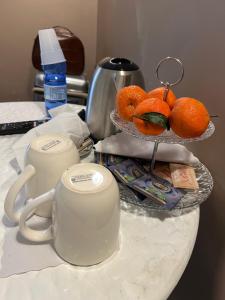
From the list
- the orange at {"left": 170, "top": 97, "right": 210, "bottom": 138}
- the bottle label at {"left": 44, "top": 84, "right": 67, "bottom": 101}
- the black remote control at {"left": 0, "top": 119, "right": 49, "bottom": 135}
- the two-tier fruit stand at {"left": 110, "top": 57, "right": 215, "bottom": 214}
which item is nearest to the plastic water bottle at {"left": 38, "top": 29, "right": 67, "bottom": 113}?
the bottle label at {"left": 44, "top": 84, "right": 67, "bottom": 101}

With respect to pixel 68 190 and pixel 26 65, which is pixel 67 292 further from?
pixel 26 65

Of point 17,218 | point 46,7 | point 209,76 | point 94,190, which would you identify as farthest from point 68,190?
point 46,7

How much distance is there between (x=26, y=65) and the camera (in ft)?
6.44

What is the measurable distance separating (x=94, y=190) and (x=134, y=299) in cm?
16

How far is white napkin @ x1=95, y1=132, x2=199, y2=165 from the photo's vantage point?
2.08 ft

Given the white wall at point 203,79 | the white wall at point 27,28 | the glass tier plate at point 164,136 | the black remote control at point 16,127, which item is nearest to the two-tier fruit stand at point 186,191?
the glass tier plate at point 164,136

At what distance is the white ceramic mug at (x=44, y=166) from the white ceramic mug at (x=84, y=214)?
0.18ft

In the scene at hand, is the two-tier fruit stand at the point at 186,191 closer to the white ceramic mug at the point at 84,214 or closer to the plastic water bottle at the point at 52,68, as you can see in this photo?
the white ceramic mug at the point at 84,214

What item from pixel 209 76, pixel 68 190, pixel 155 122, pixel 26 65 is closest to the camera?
pixel 68 190

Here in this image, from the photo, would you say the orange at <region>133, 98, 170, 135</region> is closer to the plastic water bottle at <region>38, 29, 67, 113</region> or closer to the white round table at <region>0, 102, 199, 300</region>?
the white round table at <region>0, 102, 199, 300</region>

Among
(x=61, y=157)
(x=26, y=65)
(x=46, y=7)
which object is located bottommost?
(x=26, y=65)

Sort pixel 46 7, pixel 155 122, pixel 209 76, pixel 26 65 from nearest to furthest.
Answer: pixel 155 122, pixel 209 76, pixel 46 7, pixel 26 65

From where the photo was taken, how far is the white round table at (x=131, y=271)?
411 mm

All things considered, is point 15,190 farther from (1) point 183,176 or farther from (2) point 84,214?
(1) point 183,176
